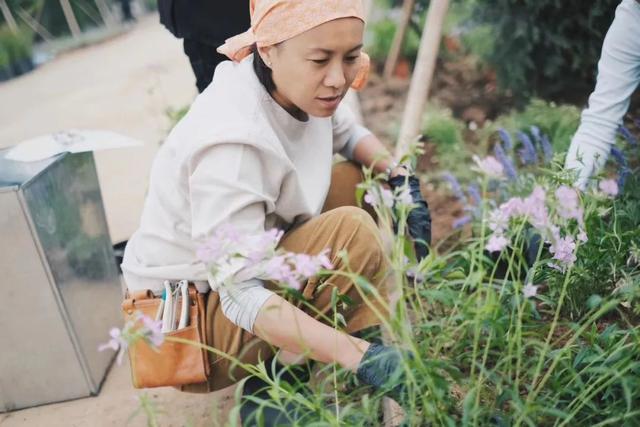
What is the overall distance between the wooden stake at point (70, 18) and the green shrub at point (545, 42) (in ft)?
34.7

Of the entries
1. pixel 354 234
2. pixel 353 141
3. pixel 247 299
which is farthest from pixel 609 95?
pixel 247 299

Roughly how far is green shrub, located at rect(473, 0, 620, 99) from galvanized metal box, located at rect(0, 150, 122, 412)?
2.71m

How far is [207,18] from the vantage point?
2.32 metres

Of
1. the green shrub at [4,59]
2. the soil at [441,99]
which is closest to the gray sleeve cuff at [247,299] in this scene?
the soil at [441,99]

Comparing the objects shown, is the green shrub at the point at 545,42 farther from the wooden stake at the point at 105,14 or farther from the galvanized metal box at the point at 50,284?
the wooden stake at the point at 105,14

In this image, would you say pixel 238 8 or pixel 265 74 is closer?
pixel 265 74

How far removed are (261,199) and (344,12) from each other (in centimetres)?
48

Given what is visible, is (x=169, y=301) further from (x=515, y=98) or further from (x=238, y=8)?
(x=515, y=98)

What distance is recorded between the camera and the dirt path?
12.5 feet

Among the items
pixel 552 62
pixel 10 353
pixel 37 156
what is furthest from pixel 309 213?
pixel 552 62

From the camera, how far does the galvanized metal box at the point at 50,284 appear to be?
1723 millimetres

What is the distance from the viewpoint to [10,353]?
1.86 metres

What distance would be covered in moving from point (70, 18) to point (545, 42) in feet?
37.7

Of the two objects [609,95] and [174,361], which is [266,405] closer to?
[174,361]
